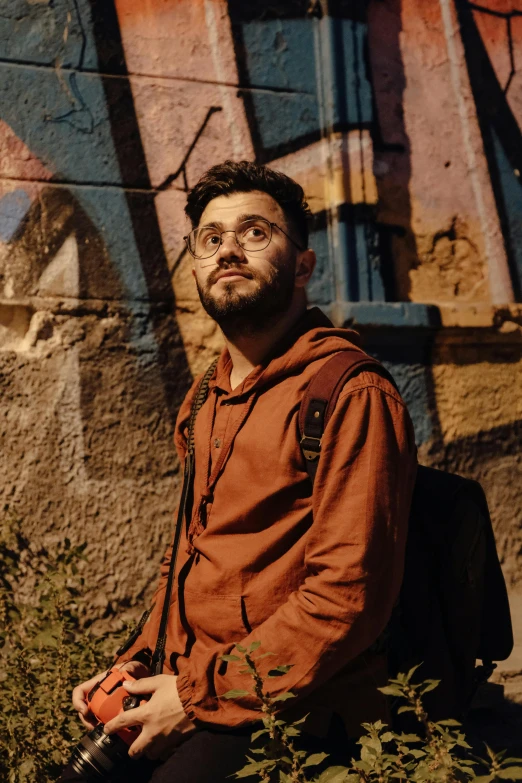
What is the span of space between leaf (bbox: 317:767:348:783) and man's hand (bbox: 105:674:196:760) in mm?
334

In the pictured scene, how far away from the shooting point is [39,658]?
260 cm

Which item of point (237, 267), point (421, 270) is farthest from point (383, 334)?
point (237, 267)

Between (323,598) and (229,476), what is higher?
(229,476)

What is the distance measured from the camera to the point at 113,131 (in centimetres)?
334

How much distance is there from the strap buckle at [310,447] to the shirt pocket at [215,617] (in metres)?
0.35

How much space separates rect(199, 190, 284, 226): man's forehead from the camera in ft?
6.83

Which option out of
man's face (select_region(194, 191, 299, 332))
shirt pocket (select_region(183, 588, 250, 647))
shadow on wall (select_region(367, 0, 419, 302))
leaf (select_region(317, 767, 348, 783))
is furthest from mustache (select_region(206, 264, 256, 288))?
shadow on wall (select_region(367, 0, 419, 302))

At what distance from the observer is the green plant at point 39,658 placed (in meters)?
2.41

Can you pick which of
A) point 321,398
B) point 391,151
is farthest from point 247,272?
point 391,151

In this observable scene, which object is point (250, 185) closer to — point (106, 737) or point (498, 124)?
point (106, 737)

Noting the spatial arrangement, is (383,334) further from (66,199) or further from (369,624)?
(369,624)

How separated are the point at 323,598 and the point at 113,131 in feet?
7.69

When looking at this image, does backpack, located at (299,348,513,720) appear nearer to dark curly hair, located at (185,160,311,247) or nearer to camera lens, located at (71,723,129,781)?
dark curly hair, located at (185,160,311,247)

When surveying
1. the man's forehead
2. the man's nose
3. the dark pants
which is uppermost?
the man's forehead
